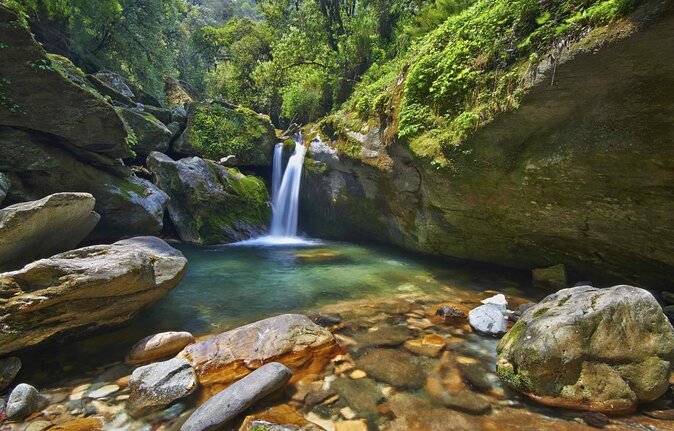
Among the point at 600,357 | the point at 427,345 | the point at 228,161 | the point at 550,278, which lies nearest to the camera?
the point at 600,357

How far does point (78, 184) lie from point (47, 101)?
1.89 m

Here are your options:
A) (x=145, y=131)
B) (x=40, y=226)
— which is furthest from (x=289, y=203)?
(x=40, y=226)

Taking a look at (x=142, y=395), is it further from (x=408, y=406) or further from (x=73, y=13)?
(x=73, y=13)

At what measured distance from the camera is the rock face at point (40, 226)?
411cm

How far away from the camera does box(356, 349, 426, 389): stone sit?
349cm

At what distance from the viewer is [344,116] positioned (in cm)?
1114

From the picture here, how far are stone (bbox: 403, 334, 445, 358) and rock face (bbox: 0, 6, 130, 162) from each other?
8.03 metres

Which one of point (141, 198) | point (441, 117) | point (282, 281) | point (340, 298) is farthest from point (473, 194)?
point (141, 198)

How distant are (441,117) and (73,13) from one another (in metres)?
18.0

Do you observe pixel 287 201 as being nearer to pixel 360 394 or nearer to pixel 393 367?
pixel 393 367

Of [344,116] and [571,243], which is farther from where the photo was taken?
[344,116]

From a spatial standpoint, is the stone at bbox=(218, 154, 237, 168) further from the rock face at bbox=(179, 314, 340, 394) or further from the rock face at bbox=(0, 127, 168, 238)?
the rock face at bbox=(179, 314, 340, 394)

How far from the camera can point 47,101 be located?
6.80m

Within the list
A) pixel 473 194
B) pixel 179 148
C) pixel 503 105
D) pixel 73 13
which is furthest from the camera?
pixel 73 13
